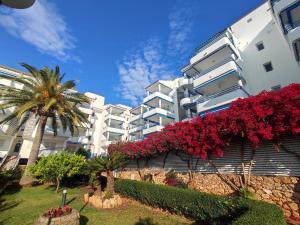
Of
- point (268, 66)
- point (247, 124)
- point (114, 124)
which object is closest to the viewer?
point (247, 124)

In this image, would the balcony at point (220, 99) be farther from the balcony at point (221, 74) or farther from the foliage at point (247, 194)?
the foliage at point (247, 194)

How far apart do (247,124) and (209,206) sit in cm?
433

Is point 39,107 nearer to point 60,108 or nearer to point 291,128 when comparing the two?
point 60,108

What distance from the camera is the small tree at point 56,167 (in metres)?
15.2

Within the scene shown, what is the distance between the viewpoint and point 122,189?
49.0 feet

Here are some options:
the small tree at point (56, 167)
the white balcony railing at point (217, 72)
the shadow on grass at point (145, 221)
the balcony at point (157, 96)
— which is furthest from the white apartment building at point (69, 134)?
the white balcony railing at point (217, 72)

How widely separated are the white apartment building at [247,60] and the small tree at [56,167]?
16.2 meters

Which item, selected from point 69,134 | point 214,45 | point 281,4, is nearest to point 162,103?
point 214,45

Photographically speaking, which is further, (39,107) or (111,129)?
(111,129)

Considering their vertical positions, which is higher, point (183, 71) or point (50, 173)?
point (183, 71)

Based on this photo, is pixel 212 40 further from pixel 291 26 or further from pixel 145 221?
pixel 145 221

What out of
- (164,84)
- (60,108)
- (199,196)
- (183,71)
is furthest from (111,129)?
(199,196)

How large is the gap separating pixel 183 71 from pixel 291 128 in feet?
83.3

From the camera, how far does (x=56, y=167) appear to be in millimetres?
15336
